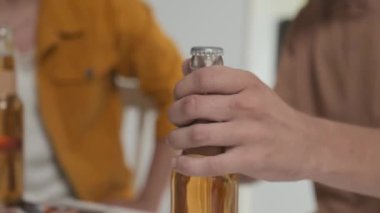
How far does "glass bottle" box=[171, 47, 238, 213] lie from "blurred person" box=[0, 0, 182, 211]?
0.68 metres

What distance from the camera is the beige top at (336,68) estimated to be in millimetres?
893

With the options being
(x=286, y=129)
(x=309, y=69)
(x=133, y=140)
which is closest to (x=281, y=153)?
(x=286, y=129)

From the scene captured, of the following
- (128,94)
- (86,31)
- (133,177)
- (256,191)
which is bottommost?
(256,191)

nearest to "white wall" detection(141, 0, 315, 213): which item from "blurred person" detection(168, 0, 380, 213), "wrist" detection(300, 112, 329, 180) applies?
"blurred person" detection(168, 0, 380, 213)

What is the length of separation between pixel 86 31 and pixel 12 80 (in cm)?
33

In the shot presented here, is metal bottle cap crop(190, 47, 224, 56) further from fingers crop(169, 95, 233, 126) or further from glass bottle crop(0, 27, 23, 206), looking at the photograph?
glass bottle crop(0, 27, 23, 206)

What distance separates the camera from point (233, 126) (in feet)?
1.74

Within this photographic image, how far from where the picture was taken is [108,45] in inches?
50.4

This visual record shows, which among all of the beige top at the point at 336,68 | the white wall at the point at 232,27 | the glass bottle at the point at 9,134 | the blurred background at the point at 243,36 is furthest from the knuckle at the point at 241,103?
the white wall at the point at 232,27

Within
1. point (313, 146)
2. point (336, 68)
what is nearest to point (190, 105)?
point (313, 146)

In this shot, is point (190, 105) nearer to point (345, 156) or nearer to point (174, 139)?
point (174, 139)

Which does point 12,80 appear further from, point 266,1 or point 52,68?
point 266,1

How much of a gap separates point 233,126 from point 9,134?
0.52 meters

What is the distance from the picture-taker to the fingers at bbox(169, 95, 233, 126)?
52 centimetres
